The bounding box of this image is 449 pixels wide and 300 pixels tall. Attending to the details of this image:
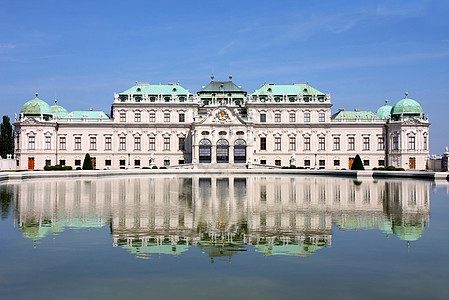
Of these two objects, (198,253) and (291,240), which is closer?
(198,253)

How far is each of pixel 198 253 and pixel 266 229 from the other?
4467 millimetres

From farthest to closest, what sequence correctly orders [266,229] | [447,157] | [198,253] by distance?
[447,157] → [266,229] → [198,253]

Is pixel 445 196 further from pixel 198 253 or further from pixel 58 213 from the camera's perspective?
pixel 58 213

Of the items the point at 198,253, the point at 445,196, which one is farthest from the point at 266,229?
the point at 445,196

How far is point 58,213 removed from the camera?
2153 centimetres

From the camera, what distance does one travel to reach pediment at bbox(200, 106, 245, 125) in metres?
80.1

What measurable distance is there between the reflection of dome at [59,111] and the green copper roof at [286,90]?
38496 mm

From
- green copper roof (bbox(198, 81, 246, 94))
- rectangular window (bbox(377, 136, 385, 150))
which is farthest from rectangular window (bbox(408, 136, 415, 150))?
green copper roof (bbox(198, 81, 246, 94))

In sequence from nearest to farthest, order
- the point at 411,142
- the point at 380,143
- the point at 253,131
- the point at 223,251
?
the point at 223,251 < the point at 411,142 < the point at 253,131 < the point at 380,143

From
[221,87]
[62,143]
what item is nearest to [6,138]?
[62,143]

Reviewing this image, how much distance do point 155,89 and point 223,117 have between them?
1487 centimetres

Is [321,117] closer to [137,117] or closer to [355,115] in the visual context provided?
[355,115]

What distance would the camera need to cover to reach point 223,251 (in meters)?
14.0

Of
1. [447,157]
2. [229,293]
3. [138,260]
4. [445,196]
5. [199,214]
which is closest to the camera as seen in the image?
[229,293]
